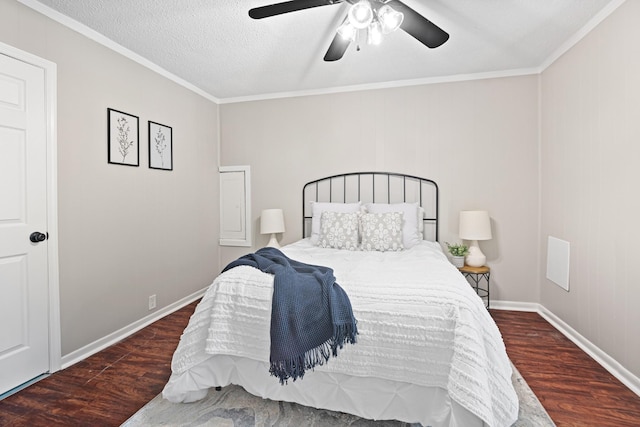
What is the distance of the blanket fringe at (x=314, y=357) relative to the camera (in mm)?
1631

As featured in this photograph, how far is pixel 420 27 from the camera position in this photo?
193cm

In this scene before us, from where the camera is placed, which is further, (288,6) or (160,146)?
(160,146)

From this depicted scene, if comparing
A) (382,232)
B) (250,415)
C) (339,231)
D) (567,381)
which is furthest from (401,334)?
(339,231)

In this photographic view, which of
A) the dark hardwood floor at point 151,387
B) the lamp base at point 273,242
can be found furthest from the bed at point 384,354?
the lamp base at point 273,242

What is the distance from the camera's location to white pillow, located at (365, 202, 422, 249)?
10.5 ft

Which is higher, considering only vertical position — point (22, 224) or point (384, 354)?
point (22, 224)

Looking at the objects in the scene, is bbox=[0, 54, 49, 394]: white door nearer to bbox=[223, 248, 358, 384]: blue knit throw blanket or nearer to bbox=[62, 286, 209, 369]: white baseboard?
bbox=[62, 286, 209, 369]: white baseboard

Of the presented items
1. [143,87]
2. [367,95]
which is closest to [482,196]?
[367,95]

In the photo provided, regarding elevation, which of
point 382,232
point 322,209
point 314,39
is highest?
point 314,39

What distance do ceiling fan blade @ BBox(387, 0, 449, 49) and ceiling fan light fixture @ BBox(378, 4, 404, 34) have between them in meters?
0.07

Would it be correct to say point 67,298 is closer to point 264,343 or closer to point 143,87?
point 264,343

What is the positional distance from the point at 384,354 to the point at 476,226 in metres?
2.11

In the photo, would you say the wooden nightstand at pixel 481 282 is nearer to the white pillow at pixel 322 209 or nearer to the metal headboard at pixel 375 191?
the metal headboard at pixel 375 191

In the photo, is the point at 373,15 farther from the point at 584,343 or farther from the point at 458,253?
the point at 584,343
